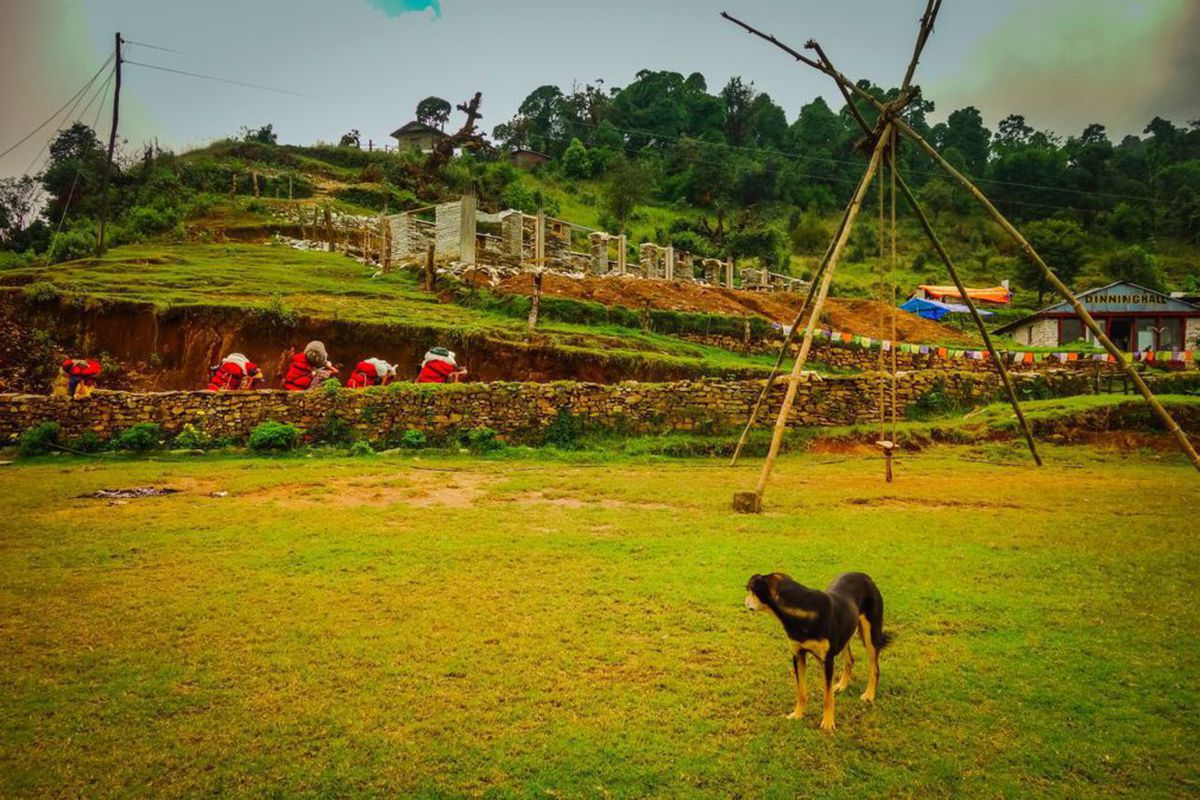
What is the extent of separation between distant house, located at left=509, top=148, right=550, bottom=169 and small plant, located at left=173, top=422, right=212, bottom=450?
73095 millimetres

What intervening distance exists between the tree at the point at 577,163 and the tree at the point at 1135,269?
5038 cm

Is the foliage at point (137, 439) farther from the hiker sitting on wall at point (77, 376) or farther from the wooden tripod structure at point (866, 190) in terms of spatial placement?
the wooden tripod structure at point (866, 190)

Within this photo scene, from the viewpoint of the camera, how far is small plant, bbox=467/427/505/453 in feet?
57.5

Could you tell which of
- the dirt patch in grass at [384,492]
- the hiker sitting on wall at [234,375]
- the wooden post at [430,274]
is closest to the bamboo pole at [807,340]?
the dirt patch in grass at [384,492]

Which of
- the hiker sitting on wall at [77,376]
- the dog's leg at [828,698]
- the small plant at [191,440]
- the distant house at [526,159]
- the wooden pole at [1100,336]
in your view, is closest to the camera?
the dog's leg at [828,698]

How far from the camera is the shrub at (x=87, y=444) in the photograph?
16847mm

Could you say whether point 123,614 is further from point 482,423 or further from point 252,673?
point 482,423

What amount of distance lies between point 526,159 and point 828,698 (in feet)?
289

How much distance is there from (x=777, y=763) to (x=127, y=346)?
85.1ft

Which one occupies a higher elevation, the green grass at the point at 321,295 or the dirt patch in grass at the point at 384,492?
the green grass at the point at 321,295

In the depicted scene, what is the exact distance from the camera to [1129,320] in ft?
140

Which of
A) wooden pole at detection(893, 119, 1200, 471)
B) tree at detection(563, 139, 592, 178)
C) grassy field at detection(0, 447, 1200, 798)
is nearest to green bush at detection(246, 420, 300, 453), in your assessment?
grassy field at detection(0, 447, 1200, 798)

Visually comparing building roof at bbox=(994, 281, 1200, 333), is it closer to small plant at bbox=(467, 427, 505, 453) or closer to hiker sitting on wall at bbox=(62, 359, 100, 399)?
small plant at bbox=(467, 427, 505, 453)

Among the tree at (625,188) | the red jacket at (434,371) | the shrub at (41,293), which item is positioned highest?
the tree at (625,188)
